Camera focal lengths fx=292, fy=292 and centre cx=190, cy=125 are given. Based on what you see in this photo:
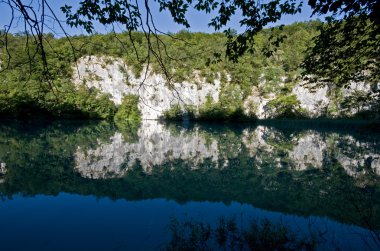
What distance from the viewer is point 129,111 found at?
2751 inches

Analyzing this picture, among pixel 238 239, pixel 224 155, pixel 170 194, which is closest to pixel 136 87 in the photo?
pixel 224 155

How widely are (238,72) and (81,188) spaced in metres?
63.6

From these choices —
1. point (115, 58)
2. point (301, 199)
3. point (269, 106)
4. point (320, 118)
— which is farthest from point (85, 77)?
point (301, 199)

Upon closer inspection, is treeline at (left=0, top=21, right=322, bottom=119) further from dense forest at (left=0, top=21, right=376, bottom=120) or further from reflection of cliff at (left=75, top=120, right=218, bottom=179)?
reflection of cliff at (left=75, top=120, right=218, bottom=179)

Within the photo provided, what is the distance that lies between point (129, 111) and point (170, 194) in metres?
58.9

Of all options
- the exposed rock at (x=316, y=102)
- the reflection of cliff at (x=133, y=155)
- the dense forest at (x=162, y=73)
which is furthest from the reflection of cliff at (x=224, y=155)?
the exposed rock at (x=316, y=102)

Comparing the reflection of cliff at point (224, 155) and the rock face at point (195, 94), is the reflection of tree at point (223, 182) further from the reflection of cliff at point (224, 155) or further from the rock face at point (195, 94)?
the rock face at point (195, 94)

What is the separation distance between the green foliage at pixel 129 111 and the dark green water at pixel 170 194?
44712 millimetres

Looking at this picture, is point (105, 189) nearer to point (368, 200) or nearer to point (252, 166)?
point (252, 166)

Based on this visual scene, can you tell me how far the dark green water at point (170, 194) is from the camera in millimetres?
8422

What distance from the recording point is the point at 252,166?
742 inches

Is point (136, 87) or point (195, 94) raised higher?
point (136, 87)

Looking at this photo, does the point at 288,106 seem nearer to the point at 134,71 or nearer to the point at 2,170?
the point at 134,71

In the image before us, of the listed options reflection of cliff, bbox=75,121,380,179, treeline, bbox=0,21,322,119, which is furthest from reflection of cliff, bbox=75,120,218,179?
treeline, bbox=0,21,322,119
